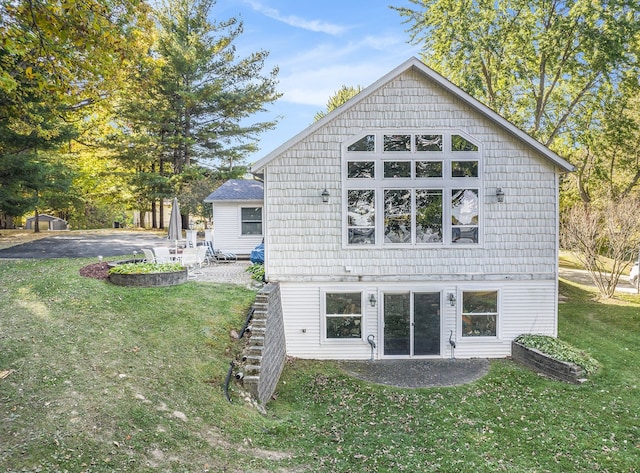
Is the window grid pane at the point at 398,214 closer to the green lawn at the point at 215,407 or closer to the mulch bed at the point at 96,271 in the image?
the green lawn at the point at 215,407

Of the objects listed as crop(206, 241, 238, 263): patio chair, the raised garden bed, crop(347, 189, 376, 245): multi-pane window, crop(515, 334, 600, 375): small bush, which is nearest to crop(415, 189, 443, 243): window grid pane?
crop(347, 189, 376, 245): multi-pane window

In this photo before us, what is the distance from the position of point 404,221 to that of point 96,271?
8.72m

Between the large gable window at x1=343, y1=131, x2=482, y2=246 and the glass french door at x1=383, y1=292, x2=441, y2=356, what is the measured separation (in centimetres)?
151

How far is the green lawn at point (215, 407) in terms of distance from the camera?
177 inches

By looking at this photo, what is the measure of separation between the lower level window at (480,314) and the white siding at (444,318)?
0.41 ft

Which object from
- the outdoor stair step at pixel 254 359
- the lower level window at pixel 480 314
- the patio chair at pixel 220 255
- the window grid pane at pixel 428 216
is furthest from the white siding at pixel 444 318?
the patio chair at pixel 220 255

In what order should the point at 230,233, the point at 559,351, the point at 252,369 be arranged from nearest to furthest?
the point at 252,369 → the point at 559,351 → the point at 230,233

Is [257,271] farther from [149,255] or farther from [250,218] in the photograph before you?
[250,218]

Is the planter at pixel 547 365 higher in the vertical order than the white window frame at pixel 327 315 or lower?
lower

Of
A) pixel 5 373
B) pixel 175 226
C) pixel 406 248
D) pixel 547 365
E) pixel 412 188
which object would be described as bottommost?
pixel 547 365

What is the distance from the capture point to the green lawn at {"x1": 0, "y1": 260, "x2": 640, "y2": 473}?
4496mm

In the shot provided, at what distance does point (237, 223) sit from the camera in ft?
54.5

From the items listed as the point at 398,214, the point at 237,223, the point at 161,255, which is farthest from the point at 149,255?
the point at 398,214

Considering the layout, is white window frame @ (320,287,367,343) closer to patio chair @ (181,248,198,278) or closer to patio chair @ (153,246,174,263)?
patio chair @ (181,248,198,278)
